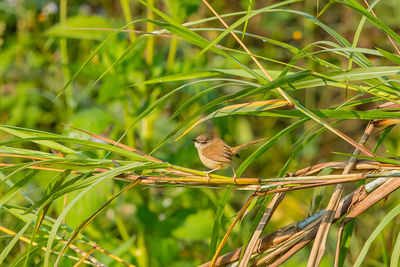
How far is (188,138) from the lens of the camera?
9.80 ft

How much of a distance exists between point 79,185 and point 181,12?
1786 mm

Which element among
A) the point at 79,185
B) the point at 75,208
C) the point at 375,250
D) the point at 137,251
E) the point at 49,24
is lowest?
the point at 375,250

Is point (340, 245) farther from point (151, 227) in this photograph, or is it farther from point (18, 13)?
point (18, 13)

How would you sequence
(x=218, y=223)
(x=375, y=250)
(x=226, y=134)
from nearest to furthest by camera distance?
(x=218, y=223) < (x=226, y=134) < (x=375, y=250)

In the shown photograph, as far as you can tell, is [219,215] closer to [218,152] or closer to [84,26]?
[218,152]

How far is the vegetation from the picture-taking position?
103cm

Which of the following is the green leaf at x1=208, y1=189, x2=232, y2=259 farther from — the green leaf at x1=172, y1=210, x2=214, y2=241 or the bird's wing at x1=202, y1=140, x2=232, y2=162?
the green leaf at x1=172, y1=210, x2=214, y2=241

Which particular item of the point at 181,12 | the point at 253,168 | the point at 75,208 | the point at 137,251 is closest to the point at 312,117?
the point at 75,208

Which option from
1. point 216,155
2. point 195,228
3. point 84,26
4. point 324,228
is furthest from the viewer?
point 84,26

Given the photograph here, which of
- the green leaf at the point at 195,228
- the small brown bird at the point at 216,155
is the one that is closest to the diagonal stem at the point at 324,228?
the small brown bird at the point at 216,155

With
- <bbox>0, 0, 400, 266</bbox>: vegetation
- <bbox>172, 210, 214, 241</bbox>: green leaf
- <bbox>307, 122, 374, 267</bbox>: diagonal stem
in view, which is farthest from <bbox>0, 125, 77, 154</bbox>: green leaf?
<bbox>172, 210, 214, 241</bbox>: green leaf

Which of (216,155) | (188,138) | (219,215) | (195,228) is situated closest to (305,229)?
(219,215)

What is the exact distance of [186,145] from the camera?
2760 millimetres

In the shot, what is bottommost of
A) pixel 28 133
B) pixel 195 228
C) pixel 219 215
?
pixel 195 228
